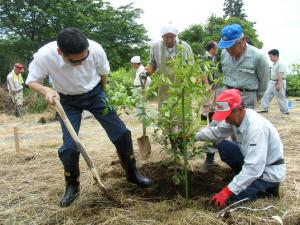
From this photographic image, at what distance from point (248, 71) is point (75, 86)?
1752 mm

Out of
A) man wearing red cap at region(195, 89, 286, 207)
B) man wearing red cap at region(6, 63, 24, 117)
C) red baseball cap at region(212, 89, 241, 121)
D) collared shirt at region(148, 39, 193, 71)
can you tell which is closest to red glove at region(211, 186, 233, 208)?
man wearing red cap at region(195, 89, 286, 207)

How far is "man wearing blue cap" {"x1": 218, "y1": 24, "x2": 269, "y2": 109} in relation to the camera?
3652 millimetres

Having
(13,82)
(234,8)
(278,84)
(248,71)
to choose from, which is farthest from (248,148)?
(234,8)

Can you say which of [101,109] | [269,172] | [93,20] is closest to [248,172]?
[269,172]

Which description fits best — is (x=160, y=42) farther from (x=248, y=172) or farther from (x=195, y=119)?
(x=248, y=172)

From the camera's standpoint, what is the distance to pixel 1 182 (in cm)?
420

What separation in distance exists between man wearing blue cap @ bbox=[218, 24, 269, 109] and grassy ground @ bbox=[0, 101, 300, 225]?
893mm

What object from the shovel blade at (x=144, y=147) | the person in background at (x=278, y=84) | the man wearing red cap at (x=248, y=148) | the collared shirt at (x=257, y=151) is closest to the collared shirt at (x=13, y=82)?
the person in background at (x=278, y=84)

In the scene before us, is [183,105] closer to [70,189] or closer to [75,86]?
[75,86]

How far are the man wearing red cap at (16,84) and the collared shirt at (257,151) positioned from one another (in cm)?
885

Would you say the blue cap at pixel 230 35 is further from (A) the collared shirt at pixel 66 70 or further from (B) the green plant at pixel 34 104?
(B) the green plant at pixel 34 104

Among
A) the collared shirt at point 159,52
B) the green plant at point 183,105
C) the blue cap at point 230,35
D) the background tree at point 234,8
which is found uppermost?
the background tree at point 234,8

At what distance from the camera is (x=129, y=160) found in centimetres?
364

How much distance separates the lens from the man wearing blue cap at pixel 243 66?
3652 mm
